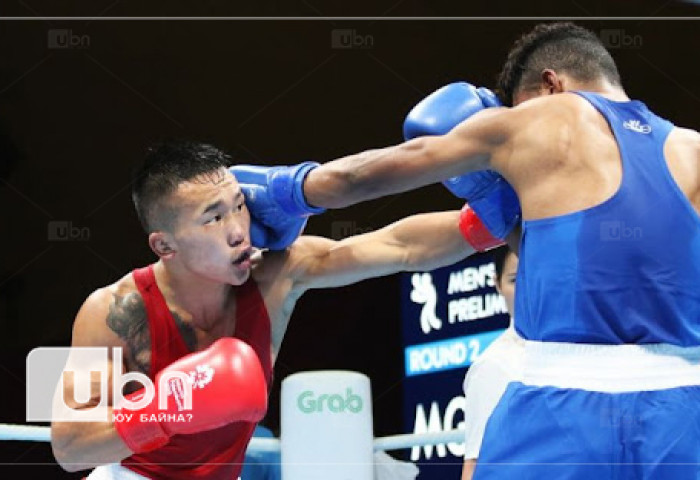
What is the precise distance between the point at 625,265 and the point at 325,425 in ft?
4.87

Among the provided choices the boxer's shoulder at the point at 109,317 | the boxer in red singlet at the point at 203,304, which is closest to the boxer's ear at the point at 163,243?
the boxer in red singlet at the point at 203,304

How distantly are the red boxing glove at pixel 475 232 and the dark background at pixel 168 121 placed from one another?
319 cm

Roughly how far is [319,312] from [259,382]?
150 inches

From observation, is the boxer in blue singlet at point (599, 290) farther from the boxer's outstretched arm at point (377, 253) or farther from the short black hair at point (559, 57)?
the boxer's outstretched arm at point (377, 253)

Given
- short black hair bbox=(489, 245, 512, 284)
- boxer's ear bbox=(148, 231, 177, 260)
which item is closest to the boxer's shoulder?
boxer's ear bbox=(148, 231, 177, 260)

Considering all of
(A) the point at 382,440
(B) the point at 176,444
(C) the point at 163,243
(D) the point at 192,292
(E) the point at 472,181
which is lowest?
(A) the point at 382,440

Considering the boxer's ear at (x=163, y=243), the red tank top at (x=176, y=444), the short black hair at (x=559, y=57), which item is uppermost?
the short black hair at (x=559, y=57)

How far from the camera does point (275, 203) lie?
2.68 meters

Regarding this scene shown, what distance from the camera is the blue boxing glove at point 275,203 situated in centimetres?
263

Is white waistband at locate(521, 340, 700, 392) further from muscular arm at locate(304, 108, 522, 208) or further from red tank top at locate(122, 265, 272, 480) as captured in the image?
red tank top at locate(122, 265, 272, 480)

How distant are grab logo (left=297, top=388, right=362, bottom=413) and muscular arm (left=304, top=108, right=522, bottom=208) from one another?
942 mm

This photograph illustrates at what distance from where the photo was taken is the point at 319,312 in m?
6.42

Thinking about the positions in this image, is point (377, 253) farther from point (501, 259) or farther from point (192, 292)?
point (501, 259)

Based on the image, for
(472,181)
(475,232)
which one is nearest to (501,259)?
(475,232)
